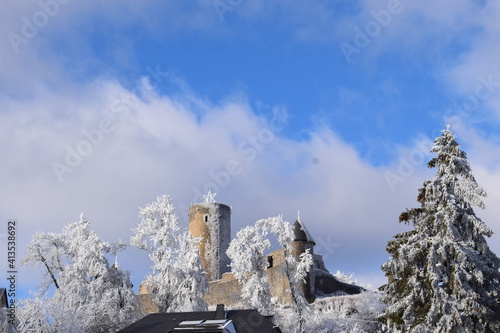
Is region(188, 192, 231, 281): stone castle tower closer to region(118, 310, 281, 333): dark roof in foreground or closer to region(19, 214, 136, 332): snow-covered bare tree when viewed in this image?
region(19, 214, 136, 332): snow-covered bare tree

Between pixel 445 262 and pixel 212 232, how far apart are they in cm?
4069

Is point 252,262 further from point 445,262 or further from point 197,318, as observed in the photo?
point 445,262

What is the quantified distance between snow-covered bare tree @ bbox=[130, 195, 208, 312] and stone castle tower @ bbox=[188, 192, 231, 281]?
940 inches

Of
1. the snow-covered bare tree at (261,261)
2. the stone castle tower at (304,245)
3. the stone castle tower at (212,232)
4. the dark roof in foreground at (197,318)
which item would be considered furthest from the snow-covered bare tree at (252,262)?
the stone castle tower at (212,232)

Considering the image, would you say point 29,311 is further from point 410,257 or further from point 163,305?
point 410,257

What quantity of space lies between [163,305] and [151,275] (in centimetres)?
184

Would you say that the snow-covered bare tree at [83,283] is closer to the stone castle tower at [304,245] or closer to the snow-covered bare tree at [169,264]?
the snow-covered bare tree at [169,264]

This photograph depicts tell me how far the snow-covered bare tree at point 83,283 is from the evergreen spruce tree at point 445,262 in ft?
50.5

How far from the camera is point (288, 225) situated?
120 feet

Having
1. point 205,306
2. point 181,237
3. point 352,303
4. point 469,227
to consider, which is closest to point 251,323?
point 205,306

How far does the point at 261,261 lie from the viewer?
1439 inches

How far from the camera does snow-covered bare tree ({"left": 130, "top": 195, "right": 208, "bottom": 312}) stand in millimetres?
33500

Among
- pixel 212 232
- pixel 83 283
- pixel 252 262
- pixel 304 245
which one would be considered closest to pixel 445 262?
pixel 252 262

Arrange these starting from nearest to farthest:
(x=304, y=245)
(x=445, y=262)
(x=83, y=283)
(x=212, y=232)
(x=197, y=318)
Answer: (x=445, y=262), (x=197, y=318), (x=83, y=283), (x=304, y=245), (x=212, y=232)
